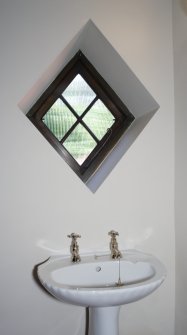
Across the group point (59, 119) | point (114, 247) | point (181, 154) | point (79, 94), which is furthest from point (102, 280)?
point (79, 94)

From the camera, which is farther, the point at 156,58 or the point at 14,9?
the point at 156,58

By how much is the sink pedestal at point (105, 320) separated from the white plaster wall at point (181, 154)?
A: 381 millimetres

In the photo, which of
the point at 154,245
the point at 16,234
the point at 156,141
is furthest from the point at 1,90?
the point at 154,245

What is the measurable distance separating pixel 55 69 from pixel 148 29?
49 cm

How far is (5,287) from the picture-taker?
1070mm

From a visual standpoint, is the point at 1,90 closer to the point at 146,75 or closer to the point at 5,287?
the point at 146,75

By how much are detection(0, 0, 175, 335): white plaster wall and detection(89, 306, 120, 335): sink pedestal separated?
0.20m

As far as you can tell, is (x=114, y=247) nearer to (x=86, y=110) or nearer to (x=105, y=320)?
(x=105, y=320)

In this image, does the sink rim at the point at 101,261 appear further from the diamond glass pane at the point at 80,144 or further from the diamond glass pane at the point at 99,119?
the diamond glass pane at the point at 99,119

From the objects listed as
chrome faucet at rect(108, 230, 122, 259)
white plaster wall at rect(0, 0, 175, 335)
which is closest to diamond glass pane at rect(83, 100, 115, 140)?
white plaster wall at rect(0, 0, 175, 335)

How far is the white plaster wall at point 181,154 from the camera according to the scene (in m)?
1.16

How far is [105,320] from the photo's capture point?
983 mm

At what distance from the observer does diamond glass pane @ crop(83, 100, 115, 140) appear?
4.70ft

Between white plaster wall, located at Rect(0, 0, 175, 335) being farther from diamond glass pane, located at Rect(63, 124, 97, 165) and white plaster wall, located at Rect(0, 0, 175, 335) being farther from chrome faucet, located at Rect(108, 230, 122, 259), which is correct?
diamond glass pane, located at Rect(63, 124, 97, 165)
